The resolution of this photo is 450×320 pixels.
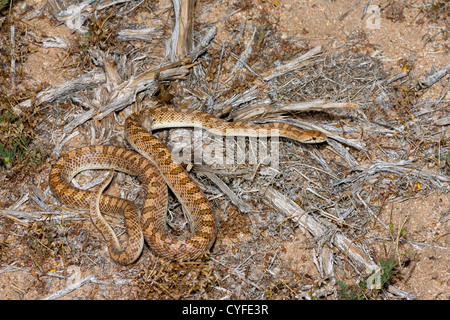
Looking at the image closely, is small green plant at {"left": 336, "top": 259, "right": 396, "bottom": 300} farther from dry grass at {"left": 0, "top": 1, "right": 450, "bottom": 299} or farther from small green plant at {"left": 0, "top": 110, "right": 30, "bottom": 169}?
small green plant at {"left": 0, "top": 110, "right": 30, "bottom": 169}

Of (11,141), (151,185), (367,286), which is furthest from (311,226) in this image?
(11,141)

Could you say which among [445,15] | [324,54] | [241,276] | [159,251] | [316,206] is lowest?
[241,276]

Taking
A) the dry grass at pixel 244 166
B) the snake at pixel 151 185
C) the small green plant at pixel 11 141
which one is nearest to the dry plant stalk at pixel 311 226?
the dry grass at pixel 244 166

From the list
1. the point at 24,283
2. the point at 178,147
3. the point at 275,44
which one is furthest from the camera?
the point at 275,44

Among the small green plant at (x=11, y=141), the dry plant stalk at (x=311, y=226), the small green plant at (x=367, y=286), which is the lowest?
the small green plant at (x=367, y=286)

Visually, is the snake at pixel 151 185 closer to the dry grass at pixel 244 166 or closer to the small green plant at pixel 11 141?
the dry grass at pixel 244 166

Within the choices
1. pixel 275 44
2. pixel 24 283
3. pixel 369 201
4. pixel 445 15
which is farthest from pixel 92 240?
pixel 445 15

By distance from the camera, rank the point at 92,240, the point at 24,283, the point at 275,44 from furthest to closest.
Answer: the point at 275,44
the point at 92,240
the point at 24,283

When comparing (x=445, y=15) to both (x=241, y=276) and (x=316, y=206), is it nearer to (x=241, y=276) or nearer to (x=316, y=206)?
(x=316, y=206)
